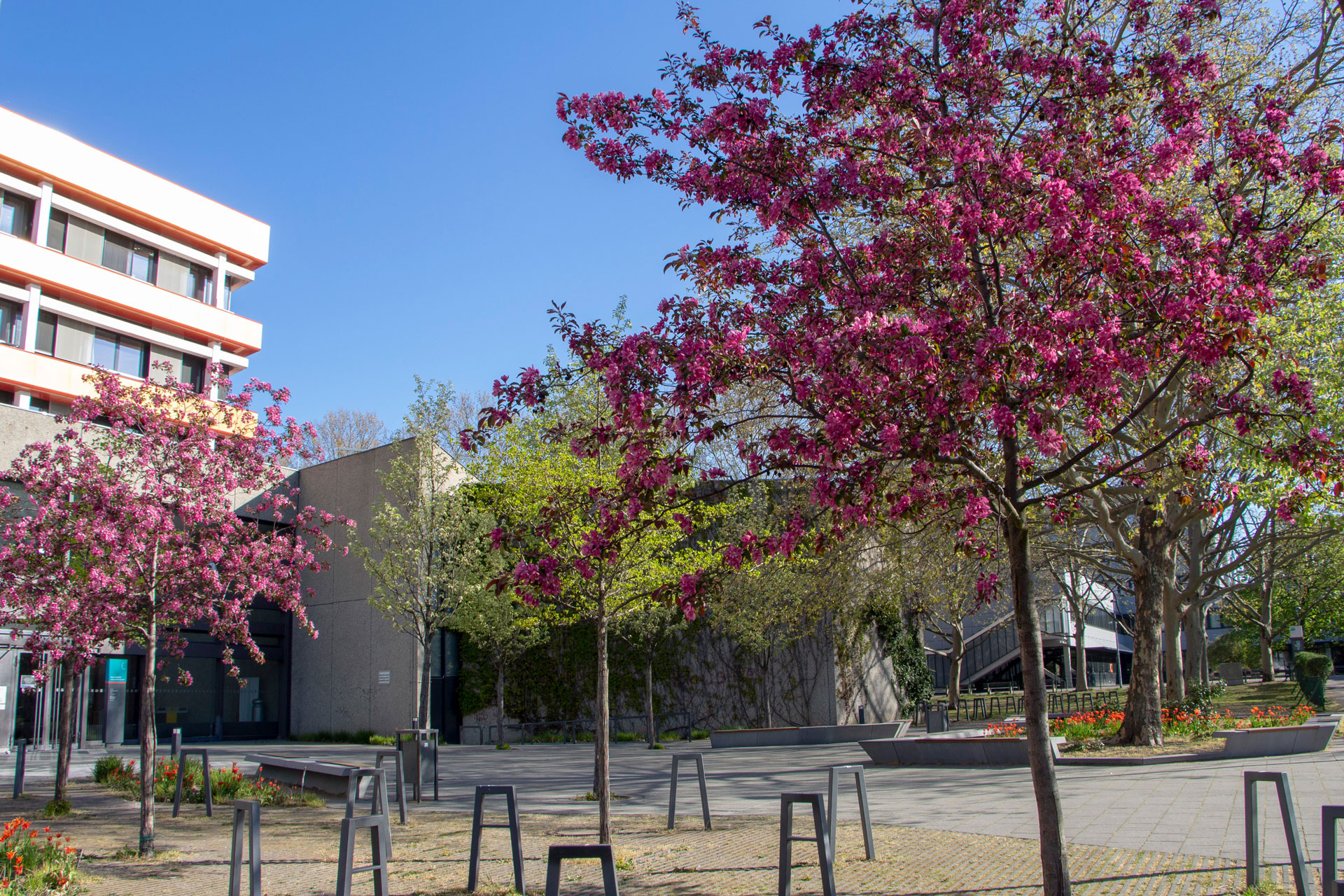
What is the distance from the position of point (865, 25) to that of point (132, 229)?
107 feet

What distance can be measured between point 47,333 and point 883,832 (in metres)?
30.3

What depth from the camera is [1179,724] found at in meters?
17.2

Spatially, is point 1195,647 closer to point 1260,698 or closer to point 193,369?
point 1260,698

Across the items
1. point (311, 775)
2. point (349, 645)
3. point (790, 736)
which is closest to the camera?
point (311, 775)

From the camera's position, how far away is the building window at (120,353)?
3119cm

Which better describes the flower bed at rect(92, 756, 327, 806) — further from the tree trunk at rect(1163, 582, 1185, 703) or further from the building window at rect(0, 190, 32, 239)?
the building window at rect(0, 190, 32, 239)

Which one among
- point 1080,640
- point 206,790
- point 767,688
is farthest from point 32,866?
point 1080,640

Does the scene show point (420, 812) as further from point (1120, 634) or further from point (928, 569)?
point (1120, 634)

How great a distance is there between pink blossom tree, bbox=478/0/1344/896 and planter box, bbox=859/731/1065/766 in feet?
30.5

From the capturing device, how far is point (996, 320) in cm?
593

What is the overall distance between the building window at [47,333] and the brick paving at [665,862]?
2349 centimetres

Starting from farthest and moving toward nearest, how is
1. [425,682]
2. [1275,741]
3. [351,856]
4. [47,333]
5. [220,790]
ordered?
[47,333]
[425,682]
[1275,741]
[220,790]
[351,856]

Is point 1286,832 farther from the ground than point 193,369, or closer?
closer

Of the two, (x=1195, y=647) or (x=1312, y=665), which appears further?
(x=1195, y=647)
